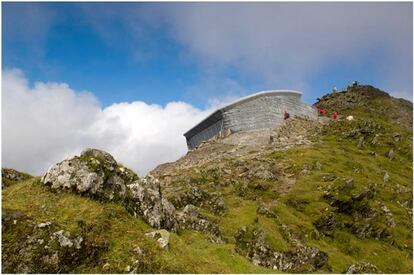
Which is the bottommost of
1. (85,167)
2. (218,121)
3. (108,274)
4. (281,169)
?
(108,274)

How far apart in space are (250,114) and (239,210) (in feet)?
200

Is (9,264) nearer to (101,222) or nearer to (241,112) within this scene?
(101,222)

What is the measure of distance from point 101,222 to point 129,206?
3.13 meters

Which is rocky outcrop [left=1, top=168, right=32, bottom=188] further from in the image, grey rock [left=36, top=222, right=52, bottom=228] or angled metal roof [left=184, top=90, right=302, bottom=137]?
angled metal roof [left=184, top=90, right=302, bottom=137]

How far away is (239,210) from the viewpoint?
43250 mm

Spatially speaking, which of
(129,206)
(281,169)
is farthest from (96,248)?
(281,169)

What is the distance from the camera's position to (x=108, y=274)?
16.5m

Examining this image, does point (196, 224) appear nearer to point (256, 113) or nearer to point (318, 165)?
point (318, 165)

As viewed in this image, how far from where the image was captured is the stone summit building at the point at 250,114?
101875 millimetres

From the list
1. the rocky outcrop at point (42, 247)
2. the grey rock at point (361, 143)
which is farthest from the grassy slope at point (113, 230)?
the grey rock at point (361, 143)

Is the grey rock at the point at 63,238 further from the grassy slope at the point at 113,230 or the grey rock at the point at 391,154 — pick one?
the grey rock at the point at 391,154

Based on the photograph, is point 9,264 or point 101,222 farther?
point 101,222

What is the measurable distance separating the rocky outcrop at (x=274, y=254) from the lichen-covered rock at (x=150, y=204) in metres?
9.82

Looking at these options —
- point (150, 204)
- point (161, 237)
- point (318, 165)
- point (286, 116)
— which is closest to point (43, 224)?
point (161, 237)
